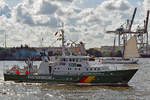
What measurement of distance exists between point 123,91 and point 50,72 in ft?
38.8

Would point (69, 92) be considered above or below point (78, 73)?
below

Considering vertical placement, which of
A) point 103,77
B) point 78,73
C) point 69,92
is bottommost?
point 69,92

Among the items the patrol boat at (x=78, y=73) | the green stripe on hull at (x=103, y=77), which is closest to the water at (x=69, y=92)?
the green stripe on hull at (x=103, y=77)

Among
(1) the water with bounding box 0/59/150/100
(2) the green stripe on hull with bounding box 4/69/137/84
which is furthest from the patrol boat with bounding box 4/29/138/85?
(1) the water with bounding box 0/59/150/100

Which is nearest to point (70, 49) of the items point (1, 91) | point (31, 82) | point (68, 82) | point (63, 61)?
point (63, 61)

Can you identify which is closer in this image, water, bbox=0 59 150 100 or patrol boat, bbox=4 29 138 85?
water, bbox=0 59 150 100

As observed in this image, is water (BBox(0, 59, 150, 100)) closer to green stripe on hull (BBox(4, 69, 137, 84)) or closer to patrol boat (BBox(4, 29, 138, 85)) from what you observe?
green stripe on hull (BBox(4, 69, 137, 84))

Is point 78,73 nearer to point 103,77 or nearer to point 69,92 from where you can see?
point 103,77

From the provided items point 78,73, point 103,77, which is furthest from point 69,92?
point 103,77

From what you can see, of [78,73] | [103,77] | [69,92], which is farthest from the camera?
[78,73]

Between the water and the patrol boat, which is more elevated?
→ the patrol boat

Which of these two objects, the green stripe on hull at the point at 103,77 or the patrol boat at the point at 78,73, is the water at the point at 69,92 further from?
the patrol boat at the point at 78,73

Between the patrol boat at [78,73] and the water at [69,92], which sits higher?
the patrol boat at [78,73]

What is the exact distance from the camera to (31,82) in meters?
43.1
